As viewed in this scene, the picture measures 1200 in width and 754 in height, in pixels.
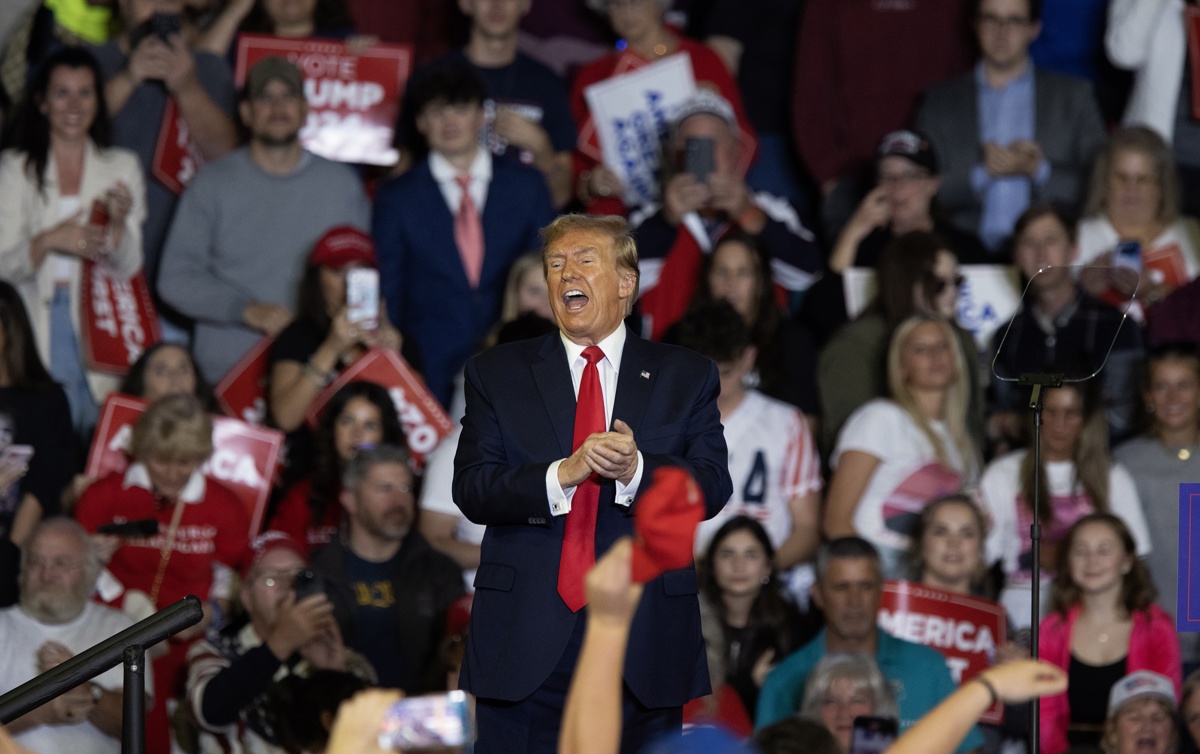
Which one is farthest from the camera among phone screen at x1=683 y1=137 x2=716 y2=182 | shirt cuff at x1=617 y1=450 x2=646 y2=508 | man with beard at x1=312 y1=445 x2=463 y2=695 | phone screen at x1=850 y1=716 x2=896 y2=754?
phone screen at x1=683 y1=137 x2=716 y2=182

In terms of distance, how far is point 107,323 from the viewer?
7.25m

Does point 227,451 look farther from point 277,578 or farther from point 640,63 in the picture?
point 640,63

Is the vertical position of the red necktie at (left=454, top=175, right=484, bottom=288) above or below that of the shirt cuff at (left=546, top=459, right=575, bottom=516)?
above

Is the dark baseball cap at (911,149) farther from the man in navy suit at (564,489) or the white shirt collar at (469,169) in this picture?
the man in navy suit at (564,489)

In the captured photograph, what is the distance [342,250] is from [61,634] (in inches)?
79.9

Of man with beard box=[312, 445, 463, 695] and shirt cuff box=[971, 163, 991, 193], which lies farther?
shirt cuff box=[971, 163, 991, 193]

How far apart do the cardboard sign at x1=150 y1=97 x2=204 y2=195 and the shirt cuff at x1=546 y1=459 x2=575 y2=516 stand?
14.9 feet

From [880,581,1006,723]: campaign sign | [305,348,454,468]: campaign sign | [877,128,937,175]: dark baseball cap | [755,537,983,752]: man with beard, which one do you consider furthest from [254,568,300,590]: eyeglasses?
[877,128,937,175]: dark baseball cap

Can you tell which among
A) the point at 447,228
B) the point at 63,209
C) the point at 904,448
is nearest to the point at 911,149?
the point at 904,448

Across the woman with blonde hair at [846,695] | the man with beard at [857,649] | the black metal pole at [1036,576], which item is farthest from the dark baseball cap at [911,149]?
the black metal pole at [1036,576]

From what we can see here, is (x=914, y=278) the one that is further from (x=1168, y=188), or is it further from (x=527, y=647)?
(x=527, y=647)

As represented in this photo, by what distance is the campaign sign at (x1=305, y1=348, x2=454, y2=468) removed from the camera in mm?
6949

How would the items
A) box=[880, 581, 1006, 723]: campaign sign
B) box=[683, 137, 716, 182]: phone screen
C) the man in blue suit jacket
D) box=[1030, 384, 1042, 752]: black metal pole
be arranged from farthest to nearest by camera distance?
the man in blue suit jacket
box=[683, 137, 716, 182]: phone screen
box=[880, 581, 1006, 723]: campaign sign
box=[1030, 384, 1042, 752]: black metal pole

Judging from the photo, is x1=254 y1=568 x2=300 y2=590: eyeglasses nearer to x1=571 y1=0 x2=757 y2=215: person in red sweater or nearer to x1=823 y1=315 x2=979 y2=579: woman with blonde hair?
x1=823 y1=315 x2=979 y2=579: woman with blonde hair
